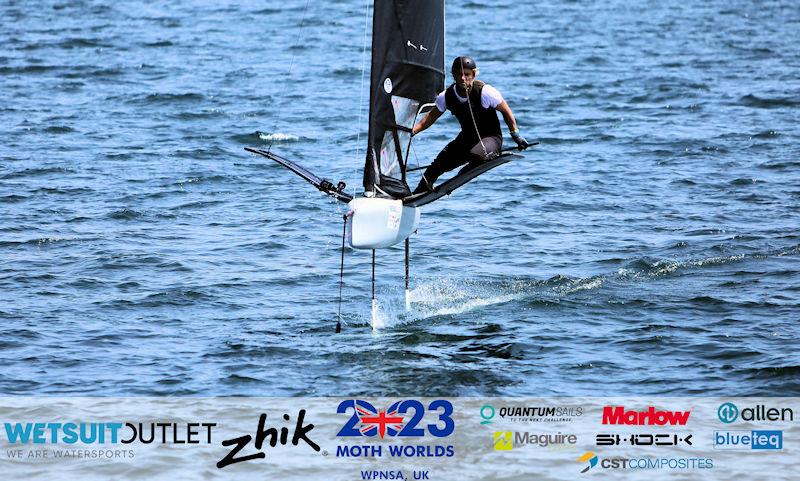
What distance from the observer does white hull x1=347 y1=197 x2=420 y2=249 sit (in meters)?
14.7

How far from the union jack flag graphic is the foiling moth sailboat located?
2.14 metres

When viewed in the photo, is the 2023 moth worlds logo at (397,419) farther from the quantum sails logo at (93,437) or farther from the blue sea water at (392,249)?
the quantum sails logo at (93,437)

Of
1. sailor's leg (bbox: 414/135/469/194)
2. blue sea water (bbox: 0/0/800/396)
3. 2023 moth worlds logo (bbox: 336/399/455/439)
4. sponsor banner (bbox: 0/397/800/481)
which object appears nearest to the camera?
sponsor banner (bbox: 0/397/800/481)

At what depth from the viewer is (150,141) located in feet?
93.5

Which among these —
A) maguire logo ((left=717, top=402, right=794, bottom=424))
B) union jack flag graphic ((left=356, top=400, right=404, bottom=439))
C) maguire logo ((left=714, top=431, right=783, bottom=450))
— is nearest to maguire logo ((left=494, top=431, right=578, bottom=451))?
union jack flag graphic ((left=356, top=400, right=404, bottom=439))

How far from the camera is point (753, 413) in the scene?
43.1 ft

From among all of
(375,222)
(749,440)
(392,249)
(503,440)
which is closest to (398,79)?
(375,222)

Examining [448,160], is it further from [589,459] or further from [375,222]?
[589,459]

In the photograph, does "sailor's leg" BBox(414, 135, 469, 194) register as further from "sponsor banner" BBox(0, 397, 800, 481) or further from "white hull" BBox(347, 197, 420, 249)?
"sponsor banner" BBox(0, 397, 800, 481)

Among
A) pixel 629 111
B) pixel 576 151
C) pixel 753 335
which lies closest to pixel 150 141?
pixel 576 151

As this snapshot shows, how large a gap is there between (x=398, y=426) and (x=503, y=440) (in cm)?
110

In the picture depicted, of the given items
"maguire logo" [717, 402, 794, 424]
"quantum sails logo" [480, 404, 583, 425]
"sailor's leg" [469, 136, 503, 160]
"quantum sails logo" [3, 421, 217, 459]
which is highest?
"sailor's leg" [469, 136, 503, 160]

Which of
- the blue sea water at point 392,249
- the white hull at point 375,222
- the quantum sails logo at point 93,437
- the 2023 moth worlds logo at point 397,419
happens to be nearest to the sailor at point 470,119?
the white hull at point 375,222

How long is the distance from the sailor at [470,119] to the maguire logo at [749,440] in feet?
14.0
